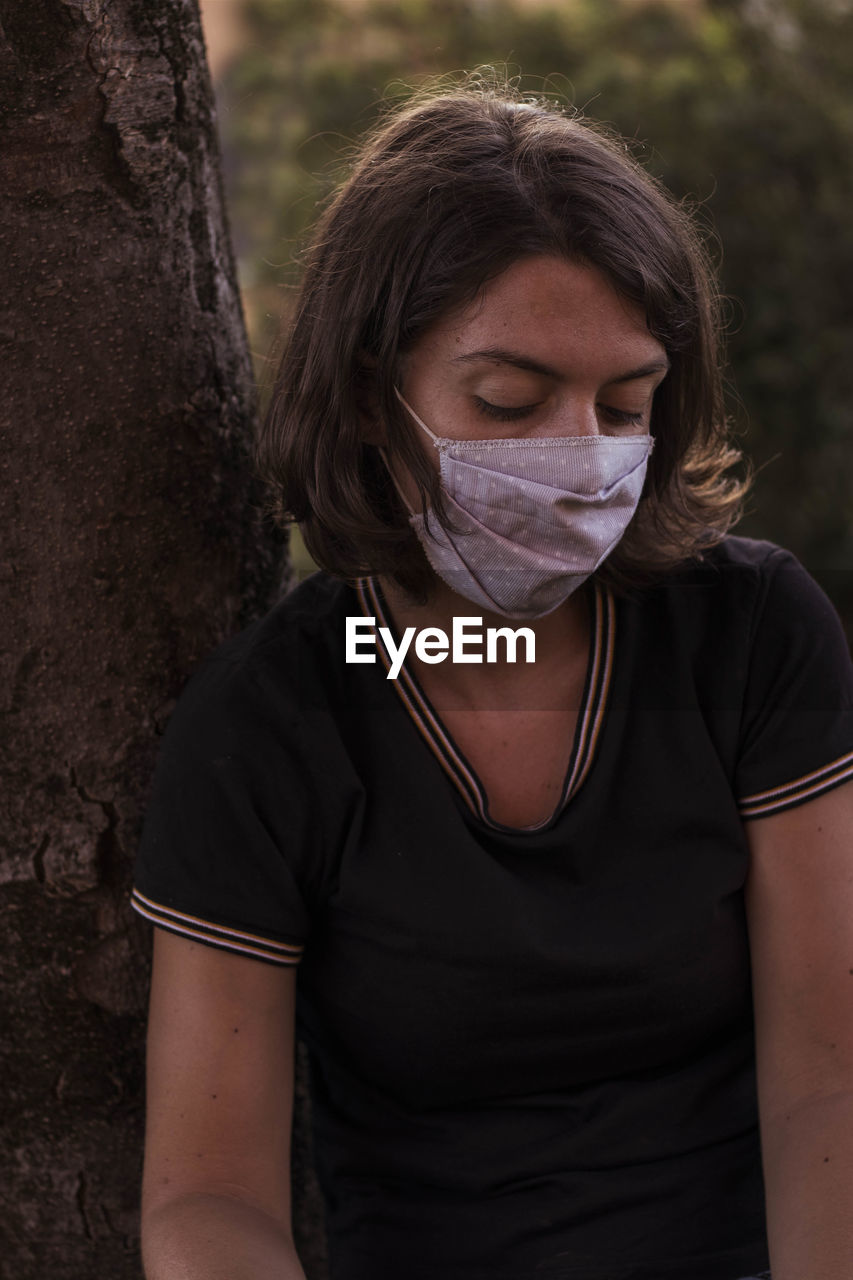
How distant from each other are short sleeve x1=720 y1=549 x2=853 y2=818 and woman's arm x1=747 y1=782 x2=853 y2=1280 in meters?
0.03

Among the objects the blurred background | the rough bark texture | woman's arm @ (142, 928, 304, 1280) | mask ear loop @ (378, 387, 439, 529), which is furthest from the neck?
the blurred background

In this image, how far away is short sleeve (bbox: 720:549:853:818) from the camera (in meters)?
1.76

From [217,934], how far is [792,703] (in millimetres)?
808

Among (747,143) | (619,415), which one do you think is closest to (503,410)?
(619,415)

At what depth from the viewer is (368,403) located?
188cm

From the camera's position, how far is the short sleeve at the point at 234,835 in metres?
1.70

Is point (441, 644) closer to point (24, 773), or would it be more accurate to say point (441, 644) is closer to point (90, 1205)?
point (24, 773)

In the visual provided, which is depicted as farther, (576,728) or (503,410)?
(576,728)

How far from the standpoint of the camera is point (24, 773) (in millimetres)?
1906

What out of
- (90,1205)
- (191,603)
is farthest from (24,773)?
(90,1205)

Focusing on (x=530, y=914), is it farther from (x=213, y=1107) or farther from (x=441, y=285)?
(x=441, y=285)

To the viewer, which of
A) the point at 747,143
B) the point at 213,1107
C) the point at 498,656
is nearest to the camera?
the point at 213,1107

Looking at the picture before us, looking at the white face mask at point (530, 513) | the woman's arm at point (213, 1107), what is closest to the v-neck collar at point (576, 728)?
the white face mask at point (530, 513)

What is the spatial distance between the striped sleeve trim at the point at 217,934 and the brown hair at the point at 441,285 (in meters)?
0.52
